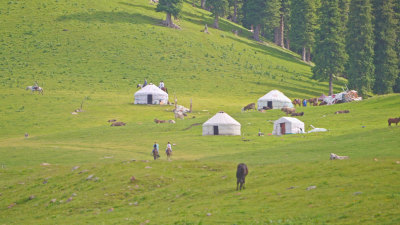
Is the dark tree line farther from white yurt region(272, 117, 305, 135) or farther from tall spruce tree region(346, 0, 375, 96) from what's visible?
white yurt region(272, 117, 305, 135)

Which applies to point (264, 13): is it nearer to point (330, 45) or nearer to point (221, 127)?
point (330, 45)

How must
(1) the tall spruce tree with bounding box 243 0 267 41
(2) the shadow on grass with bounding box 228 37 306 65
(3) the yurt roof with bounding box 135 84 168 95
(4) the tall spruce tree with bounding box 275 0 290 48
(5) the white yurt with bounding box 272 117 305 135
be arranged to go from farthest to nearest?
(4) the tall spruce tree with bounding box 275 0 290 48 → (1) the tall spruce tree with bounding box 243 0 267 41 → (2) the shadow on grass with bounding box 228 37 306 65 → (3) the yurt roof with bounding box 135 84 168 95 → (5) the white yurt with bounding box 272 117 305 135

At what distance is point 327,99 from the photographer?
79.5 meters

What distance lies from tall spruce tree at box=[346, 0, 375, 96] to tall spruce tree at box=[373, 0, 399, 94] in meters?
1.80

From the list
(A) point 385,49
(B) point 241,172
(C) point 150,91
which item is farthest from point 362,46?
(B) point 241,172

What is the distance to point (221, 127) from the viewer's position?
5922 centimetres

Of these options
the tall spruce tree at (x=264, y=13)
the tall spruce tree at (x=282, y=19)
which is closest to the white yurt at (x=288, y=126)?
the tall spruce tree at (x=264, y=13)

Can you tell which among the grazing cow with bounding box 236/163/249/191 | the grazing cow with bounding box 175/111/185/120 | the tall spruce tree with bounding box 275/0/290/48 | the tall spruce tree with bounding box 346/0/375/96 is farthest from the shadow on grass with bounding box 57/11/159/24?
the grazing cow with bounding box 236/163/249/191

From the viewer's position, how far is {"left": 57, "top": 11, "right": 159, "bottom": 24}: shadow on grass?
118m

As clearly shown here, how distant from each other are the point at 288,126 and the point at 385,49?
41446 millimetres

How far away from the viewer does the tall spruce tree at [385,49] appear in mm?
92375

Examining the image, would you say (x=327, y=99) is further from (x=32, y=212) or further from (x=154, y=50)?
(x=32, y=212)

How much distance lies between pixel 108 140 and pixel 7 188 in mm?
18980

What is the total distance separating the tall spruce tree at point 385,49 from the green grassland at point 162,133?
12545 millimetres
